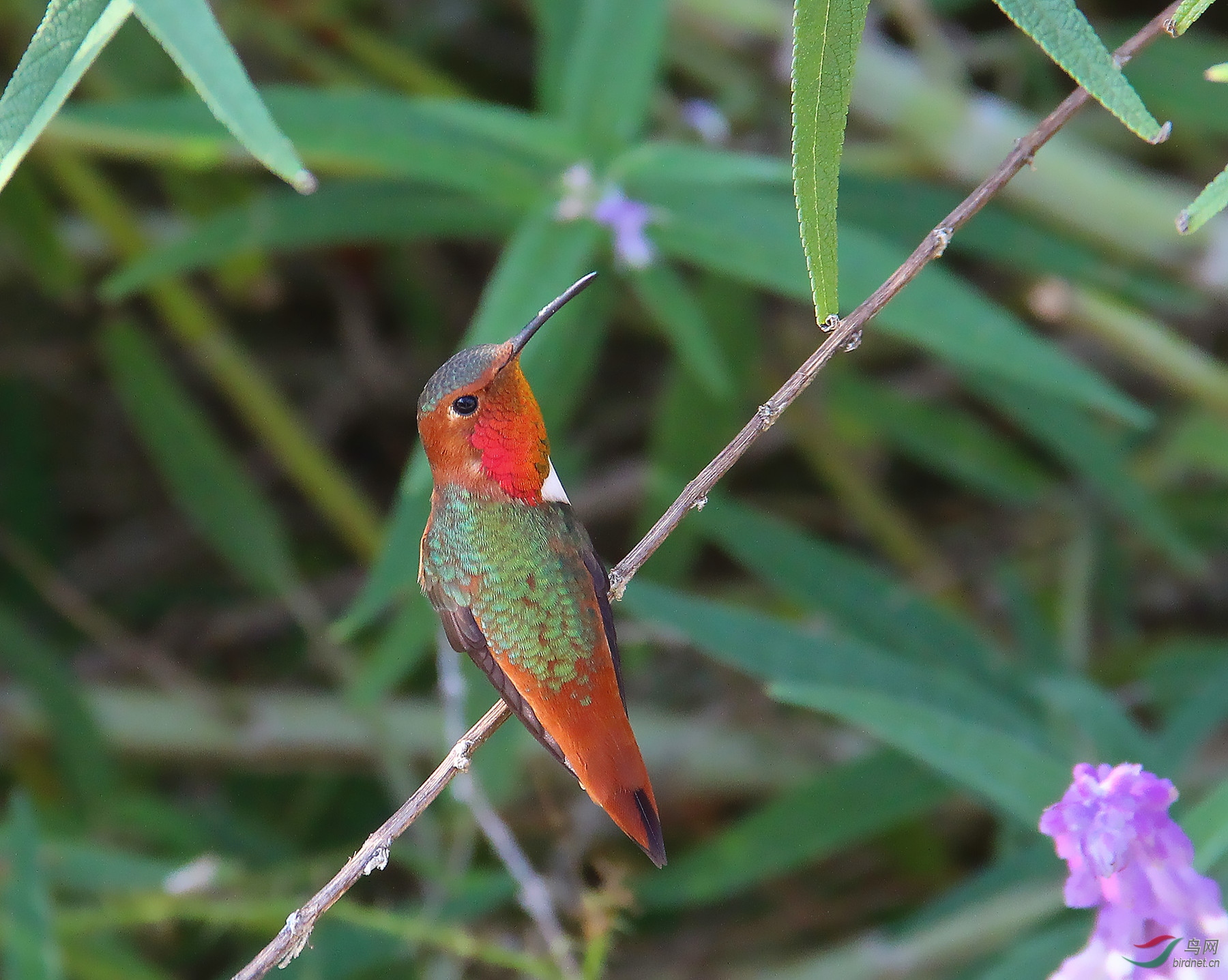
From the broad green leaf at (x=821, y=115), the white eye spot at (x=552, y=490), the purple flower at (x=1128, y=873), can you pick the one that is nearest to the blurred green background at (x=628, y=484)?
the white eye spot at (x=552, y=490)

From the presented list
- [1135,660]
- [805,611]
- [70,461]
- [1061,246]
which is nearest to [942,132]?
[1061,246]

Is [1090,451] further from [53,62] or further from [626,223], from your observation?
[53,62]

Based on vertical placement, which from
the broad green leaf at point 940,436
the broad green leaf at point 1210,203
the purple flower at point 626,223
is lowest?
the broad green leaf at point 1210,203

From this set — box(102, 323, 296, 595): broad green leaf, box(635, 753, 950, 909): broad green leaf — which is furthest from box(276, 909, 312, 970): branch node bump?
box(102, 323, 296, 595): broad green leaf

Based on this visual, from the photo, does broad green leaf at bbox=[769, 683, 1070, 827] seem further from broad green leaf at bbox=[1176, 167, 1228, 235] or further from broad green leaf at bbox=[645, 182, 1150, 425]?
broad green leaf at bbox=[1176, 167, 1228, 235]

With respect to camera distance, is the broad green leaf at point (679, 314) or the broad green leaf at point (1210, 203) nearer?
the broad green leaf at point (1210, 203)

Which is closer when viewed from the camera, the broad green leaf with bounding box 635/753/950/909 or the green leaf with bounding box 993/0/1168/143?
the green leaf with bounding box 993/0/1168/143

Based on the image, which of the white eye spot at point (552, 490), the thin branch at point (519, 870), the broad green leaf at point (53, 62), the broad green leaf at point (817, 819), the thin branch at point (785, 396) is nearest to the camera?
the broad green leaf at point (53, 62)

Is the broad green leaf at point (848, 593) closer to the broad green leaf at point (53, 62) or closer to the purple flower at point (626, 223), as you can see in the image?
the purple flower at point (626, 223)
